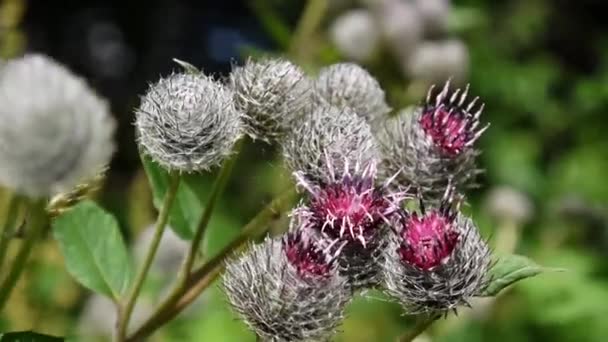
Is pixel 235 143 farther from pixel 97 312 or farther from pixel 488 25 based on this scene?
pixel 488 25

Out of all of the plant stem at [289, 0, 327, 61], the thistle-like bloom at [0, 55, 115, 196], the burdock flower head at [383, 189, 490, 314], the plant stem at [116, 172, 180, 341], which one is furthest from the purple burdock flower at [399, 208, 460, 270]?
the plant stem at [289, 0, 327, 61]

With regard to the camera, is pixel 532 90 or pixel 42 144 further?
pixel 532 90

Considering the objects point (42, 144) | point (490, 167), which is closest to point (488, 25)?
point (490, 167)

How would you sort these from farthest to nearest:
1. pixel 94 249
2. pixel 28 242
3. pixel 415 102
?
pixel 415 102 → pixel 94 249 → pixel 28 242

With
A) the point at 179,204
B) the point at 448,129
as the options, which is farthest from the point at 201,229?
the point at 448,129

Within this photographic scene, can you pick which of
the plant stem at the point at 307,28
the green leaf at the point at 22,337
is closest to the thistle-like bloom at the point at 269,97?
the green leaf at the point at 22,337

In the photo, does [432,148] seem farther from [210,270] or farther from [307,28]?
[307,28]

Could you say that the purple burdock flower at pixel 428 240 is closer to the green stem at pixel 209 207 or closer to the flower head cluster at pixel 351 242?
the flower head cluster at pixel 351 242

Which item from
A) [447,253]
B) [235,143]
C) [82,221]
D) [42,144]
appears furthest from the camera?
[82,221]
